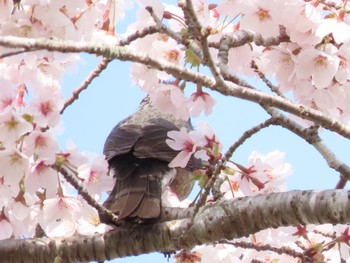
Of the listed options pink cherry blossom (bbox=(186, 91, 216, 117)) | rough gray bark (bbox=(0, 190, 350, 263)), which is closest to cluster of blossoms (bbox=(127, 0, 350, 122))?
pink cherry blossom (bbox=(186, 91, 216, 117))

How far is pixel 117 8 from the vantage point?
319cm

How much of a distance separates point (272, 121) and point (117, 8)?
0.89 meters

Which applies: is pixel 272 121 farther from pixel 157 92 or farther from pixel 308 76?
pixel 157 92

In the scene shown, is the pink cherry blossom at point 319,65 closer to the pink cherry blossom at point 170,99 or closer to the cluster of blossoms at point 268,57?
the cluster of blossoms at point 268,57

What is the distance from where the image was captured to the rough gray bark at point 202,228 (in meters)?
2.61

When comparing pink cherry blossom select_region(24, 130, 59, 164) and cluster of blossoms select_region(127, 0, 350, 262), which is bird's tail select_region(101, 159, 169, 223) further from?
pink cherry blossom select_region(24, 130, 59, 164)

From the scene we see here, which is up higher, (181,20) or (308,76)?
(181,20)

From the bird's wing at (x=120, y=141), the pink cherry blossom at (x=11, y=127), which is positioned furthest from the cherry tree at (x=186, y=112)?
the bird's wing at (x=120, y=141)

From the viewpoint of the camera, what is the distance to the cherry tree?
8.31 ft

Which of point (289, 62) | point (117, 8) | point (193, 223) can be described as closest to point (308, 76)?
point (289, 62)

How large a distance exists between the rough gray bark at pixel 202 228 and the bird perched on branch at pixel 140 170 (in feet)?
0.51

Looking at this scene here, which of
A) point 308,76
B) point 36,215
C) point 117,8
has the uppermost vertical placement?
point 117,8

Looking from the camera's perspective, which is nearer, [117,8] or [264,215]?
[264,215]

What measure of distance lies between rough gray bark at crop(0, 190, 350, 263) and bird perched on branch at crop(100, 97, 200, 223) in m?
0.15
